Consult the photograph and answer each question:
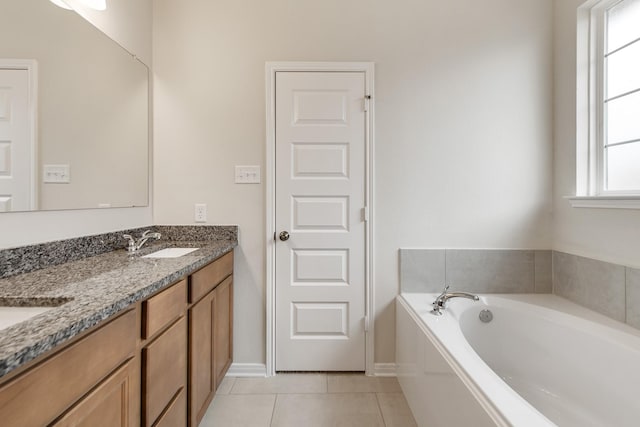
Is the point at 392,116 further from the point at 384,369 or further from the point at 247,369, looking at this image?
the point at 247,369

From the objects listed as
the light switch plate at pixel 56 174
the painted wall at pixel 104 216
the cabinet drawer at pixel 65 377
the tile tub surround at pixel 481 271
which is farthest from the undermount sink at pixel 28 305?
the tile tub surround at pixel 481 271

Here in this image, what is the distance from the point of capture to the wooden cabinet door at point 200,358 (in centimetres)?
143

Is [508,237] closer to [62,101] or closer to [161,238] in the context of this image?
[161,238]

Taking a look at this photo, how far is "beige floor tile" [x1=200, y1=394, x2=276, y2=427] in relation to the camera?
166cm

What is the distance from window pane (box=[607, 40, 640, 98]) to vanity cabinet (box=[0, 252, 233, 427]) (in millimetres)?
2579

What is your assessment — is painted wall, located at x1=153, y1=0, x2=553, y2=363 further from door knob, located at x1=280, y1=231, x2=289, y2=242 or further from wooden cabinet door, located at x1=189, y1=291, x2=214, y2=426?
wooden cabinet door, located at x1=189, y1=291, x2=214, y2=426

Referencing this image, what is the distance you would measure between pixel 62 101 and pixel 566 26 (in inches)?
119

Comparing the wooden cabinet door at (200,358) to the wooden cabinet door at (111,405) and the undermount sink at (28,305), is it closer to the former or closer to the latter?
the wooden cabinet door at (111,405)

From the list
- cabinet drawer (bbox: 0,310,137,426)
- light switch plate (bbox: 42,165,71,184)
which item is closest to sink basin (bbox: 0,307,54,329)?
cabinet drawer (bbox: 0,310,137,426)

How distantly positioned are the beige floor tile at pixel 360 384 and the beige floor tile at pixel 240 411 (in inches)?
16.3

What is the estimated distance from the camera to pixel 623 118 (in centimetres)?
175

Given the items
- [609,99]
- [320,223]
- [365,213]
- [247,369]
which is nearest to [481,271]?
[365,213]

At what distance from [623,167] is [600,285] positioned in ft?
2.30

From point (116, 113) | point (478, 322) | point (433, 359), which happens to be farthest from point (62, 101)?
point (478, 322)
